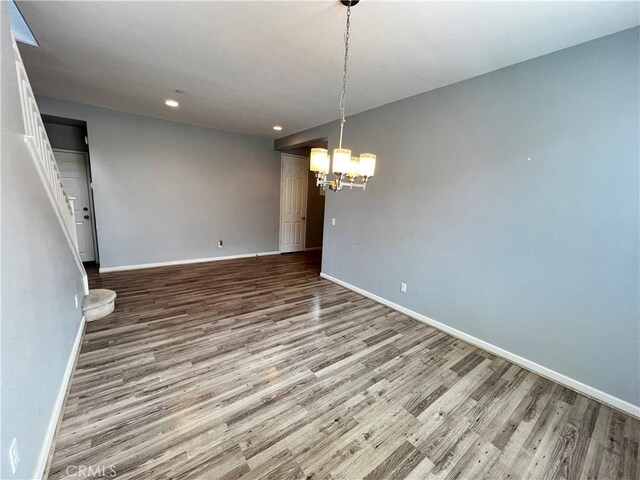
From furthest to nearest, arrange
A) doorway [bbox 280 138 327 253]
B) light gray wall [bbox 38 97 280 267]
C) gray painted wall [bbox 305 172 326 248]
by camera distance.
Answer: gray painted wall [bbox 305 172 326 248] < doorway [bbox 280 138 327 253] < light gray wall [bbox 38 97 280 267]

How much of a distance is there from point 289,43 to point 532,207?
269 cm

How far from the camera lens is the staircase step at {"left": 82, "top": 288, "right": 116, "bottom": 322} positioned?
304 cm

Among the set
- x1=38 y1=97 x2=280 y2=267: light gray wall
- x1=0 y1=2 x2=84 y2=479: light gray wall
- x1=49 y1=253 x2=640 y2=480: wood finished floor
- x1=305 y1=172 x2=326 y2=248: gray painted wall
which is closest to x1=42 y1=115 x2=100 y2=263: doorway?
x1=38 y1=97 x2=280 y2=267: light gray wall

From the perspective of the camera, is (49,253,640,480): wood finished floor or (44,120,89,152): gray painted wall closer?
(49,253,640,480): wood finished floor

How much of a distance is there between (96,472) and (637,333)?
3773mm

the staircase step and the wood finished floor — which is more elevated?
the staircase step

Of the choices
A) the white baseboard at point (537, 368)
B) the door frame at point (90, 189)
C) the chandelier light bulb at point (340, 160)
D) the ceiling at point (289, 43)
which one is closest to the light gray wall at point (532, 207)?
the white baseboard at point (537, 368)

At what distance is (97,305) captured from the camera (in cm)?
308

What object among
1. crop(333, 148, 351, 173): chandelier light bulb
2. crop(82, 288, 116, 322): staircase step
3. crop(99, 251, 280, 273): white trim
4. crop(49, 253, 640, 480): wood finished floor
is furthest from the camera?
crop(99, 251, 280, 273): white trim

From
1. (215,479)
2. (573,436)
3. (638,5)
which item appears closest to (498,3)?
(638,5)

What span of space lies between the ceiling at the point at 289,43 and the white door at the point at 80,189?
1650mm

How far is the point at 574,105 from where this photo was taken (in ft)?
7.26

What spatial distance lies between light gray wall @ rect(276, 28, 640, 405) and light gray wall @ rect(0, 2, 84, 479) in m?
3.54

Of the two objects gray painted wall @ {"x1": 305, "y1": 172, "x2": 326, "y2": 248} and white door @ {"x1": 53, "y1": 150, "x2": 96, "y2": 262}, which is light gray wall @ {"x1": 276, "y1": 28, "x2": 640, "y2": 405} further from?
white door @ {"x1": 53, "y1": 150, "x2": 96, "y2": 262}
